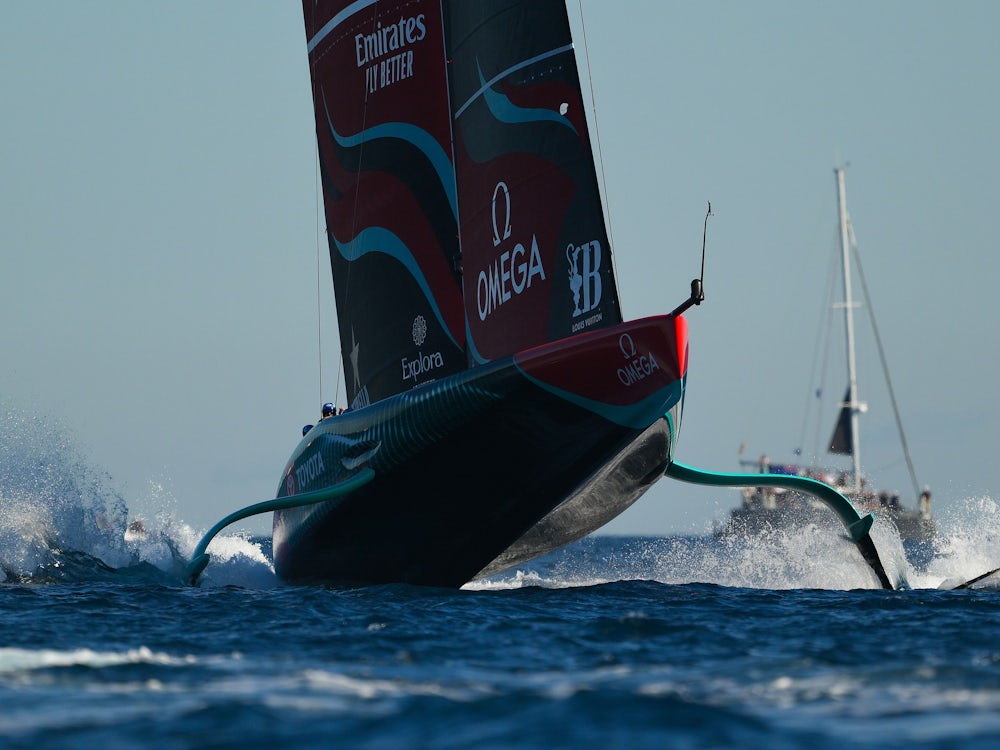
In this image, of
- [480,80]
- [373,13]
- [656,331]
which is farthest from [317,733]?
[373,13]

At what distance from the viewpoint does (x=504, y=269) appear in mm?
11828

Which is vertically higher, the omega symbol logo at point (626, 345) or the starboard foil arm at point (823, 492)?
the omega symbol logo at point (626, 345)

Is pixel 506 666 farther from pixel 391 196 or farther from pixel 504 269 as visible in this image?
pixel 391 196

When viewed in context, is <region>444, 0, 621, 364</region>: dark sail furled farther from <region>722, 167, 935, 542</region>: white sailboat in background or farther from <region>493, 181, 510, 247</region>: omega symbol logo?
<region>722, 167, 935, 542</region>: white sailboat in background

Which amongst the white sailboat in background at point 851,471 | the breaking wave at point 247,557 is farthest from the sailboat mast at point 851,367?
the breaking wave at point 247,557

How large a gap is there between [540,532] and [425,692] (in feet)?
21.3

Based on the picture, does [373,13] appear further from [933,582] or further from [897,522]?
[897,522]

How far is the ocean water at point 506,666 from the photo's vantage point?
17.5 feet

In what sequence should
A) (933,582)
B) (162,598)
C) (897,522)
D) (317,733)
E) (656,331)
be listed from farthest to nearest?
(897,522) → (933,582) → (162,598) → (656,331) → (317,733)

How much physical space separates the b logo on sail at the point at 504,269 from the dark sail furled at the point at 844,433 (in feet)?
101

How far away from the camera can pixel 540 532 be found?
12.6 meters

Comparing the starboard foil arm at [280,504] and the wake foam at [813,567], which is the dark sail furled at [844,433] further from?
the starboard foil arm at [280,504]

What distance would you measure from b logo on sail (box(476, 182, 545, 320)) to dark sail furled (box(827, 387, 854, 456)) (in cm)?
3090

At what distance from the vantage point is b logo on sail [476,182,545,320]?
37.8ft
